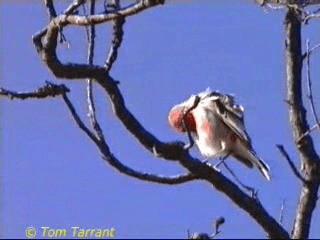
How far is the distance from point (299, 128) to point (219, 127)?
5.01ft

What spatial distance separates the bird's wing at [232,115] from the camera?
421 cm

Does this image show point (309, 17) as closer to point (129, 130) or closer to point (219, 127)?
point (129, 130)

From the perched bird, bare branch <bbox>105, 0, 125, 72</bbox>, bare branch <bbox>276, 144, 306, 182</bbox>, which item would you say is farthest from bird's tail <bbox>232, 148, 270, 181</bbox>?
bare branch <bbox>105, 0, 125, 72</bbox>

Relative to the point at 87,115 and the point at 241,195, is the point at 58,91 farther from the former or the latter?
the point at 241,195

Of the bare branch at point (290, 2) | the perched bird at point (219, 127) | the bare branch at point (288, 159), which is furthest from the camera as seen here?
the perched bird at point (219, 127)

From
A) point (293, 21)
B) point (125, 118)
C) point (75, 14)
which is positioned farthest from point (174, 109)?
point (75, 14)

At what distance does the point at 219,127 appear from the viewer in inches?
185

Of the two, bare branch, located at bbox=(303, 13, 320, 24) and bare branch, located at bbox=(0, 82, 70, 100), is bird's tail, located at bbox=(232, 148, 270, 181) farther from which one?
bare branch, located at bbox=(0, 82, 70, 100)

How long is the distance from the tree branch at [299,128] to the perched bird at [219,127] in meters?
0.76

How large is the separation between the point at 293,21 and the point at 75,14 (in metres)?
1.04

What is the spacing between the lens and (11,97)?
2867 mm

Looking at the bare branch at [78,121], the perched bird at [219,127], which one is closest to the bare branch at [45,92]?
the bare branch at [78,121]

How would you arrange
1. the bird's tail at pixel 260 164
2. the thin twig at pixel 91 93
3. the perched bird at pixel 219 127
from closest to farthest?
1. the thin twig at pixel 91 93
2. the bird's tail at pixel 260 164
3. the perched bird at pixel 219 127

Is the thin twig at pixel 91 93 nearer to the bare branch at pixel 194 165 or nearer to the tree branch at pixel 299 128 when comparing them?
A: the bare branch at pixel 194 165
